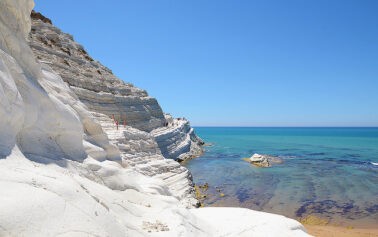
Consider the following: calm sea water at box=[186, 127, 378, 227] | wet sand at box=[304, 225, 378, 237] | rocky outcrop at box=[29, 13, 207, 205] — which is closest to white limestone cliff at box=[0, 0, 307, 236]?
rocky outcrop at box=[29, 13, 207, 205]

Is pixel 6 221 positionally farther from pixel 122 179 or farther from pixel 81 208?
pixel 122 179

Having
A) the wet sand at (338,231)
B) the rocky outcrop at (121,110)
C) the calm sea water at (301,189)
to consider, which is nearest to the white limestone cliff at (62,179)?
the rocky outcrop at (121,110)

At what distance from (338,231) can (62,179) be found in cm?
1535

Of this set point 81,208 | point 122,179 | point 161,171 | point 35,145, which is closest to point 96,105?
point 161,171

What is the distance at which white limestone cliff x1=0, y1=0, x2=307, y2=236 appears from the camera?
547 centimetres

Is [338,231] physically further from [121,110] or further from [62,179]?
[121,110]

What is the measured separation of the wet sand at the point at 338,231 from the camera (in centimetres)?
1605

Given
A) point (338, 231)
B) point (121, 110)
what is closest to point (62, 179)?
point (338, 231)

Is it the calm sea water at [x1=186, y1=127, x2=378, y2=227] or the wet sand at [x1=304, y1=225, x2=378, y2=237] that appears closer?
the wet sand at [x1=304, y1=225, x2=378, y2=237]

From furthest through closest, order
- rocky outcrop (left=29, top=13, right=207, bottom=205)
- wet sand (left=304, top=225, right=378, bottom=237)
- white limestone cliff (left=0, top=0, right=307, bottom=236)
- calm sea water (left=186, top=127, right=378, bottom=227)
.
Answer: rocky outcrop (left=29, top=13, right=207, bottom=205) → calm sea water (left=186, top=127, right=378, bottom=227) → wet sand (left=304, top=225, right=378, bottom=237) → white limestone cliff (left=0, top=0, right=307, bottom=236)

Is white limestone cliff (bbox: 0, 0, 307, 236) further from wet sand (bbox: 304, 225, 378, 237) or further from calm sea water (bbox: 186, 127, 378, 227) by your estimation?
calm sea water (bbox: 186, 127, 378, 227)

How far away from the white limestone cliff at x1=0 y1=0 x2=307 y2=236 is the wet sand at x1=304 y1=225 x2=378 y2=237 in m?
5.29

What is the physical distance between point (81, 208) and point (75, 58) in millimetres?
29965

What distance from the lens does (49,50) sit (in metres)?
29.2
